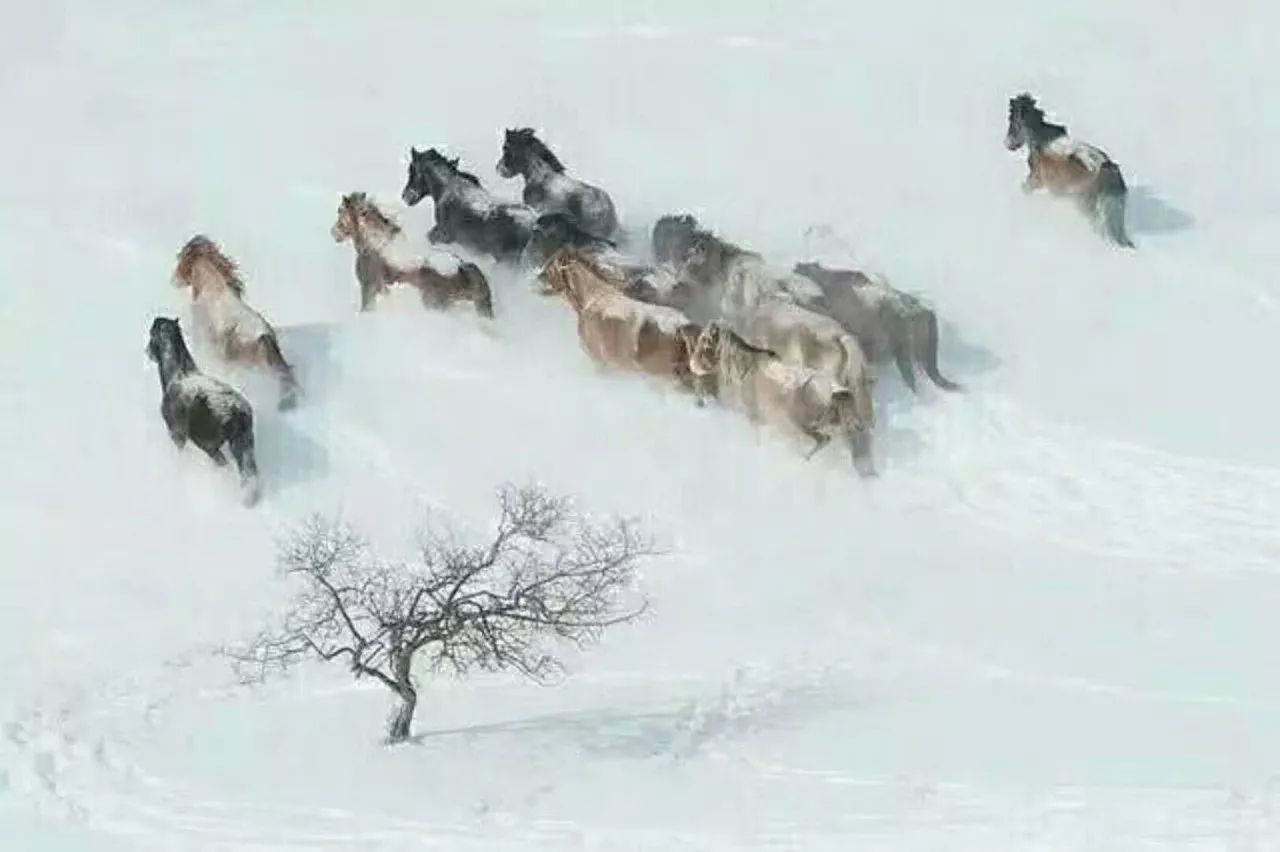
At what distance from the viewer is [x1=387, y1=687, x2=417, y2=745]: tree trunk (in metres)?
12.7

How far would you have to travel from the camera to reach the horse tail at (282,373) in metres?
16.4

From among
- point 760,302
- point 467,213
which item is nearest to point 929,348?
point 760,302

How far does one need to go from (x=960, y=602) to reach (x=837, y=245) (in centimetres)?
517

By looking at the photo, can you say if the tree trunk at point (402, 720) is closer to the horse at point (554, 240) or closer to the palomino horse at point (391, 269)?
the palomino horse at point (391, 269)

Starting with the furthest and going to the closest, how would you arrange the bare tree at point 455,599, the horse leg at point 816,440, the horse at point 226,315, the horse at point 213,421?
the horse at point 226,315 → the horse leg at point 816,440 → the horse at point 213,421 → the bare tree at point 455,599

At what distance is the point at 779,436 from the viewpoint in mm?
15867

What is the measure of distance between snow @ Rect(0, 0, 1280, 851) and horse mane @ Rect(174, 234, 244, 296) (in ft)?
1.76

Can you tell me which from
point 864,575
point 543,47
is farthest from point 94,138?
point 864,575

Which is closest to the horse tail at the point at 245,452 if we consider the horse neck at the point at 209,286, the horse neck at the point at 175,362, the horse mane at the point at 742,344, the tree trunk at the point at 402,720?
the horse neck at the point at 175,362

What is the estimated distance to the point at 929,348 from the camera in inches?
658

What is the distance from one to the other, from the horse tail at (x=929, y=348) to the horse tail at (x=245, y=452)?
17.8ft

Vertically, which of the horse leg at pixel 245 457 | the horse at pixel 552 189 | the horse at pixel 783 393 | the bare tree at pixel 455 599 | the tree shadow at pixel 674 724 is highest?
Result: the horse at pixel 552 189

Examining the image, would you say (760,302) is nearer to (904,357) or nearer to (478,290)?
(904,357)

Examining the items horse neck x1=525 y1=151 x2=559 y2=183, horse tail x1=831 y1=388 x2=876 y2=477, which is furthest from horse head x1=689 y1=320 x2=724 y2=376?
horse neck x1=525 y1=151 x2=559 y2=183
